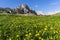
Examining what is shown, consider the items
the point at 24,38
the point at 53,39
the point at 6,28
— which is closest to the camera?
the point at 53,39

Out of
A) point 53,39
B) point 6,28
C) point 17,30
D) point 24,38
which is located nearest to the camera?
point 53,39

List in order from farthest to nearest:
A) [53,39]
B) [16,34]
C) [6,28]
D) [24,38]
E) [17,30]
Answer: [6,28]
[17,30]
[16,34]
[24,38]
[53,39]

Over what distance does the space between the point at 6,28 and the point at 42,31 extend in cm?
365

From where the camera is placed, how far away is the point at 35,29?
14969mm

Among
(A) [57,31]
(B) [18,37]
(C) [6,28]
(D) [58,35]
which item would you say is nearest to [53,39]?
(D) [58,35]

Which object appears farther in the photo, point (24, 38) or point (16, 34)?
point (16, 34)

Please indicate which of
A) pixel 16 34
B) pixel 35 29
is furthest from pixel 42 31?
pixel 16 34

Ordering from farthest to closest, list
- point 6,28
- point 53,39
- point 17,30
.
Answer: point 6,28
point 17,30
point 53,39

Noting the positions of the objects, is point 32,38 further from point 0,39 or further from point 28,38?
point 0,39

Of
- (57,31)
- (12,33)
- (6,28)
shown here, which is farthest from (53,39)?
(6,28)

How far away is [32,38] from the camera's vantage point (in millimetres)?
13102

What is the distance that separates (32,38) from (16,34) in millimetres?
1719

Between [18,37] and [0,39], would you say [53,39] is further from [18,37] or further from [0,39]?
[0,39]

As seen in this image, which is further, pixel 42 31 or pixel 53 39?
pixel 42 31
